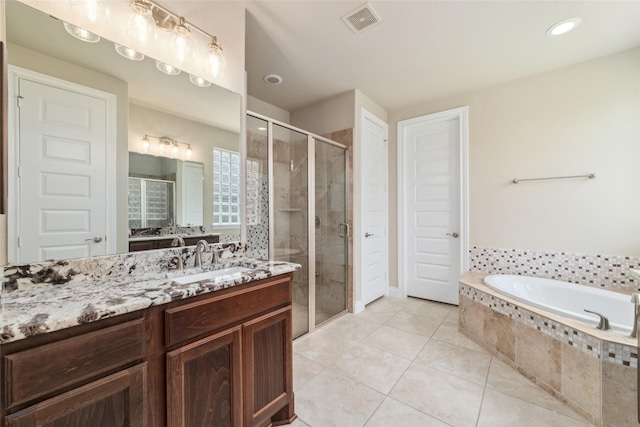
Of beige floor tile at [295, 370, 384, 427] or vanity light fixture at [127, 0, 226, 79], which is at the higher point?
vanity light fixture at [127, 0, 226, 79]

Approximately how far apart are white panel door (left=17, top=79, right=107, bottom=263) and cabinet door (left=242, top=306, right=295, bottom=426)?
2.81 ft

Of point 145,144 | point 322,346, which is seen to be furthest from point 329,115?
→ point 322,346

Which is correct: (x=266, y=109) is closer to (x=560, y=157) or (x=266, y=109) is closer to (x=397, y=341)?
(x=397, y=341)

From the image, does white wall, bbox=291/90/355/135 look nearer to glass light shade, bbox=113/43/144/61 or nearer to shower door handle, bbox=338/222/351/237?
shower door handle, bbox=338/222/351/237

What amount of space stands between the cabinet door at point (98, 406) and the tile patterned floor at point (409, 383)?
2.95ft

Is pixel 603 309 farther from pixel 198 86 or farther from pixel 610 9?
pixel 198 86

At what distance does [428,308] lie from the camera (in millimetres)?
3098

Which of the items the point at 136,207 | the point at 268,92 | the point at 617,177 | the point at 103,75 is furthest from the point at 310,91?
the point at 617,177

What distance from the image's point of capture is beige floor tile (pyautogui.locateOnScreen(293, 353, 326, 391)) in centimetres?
177

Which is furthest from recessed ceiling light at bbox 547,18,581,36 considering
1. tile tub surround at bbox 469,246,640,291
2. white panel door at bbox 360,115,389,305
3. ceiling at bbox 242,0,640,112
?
tile tub surround at bbox 469,246,640,291

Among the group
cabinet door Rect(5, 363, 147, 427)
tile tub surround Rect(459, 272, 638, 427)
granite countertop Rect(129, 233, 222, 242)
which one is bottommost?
tile tub surround Rect(459, 272, 638, 427)

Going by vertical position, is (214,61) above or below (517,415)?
above

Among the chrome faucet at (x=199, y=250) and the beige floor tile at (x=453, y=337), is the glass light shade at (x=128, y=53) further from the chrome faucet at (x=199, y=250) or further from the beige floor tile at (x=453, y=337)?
the beige floor tile at (x=453, y=337)

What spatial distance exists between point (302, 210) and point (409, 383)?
66.7 inches
